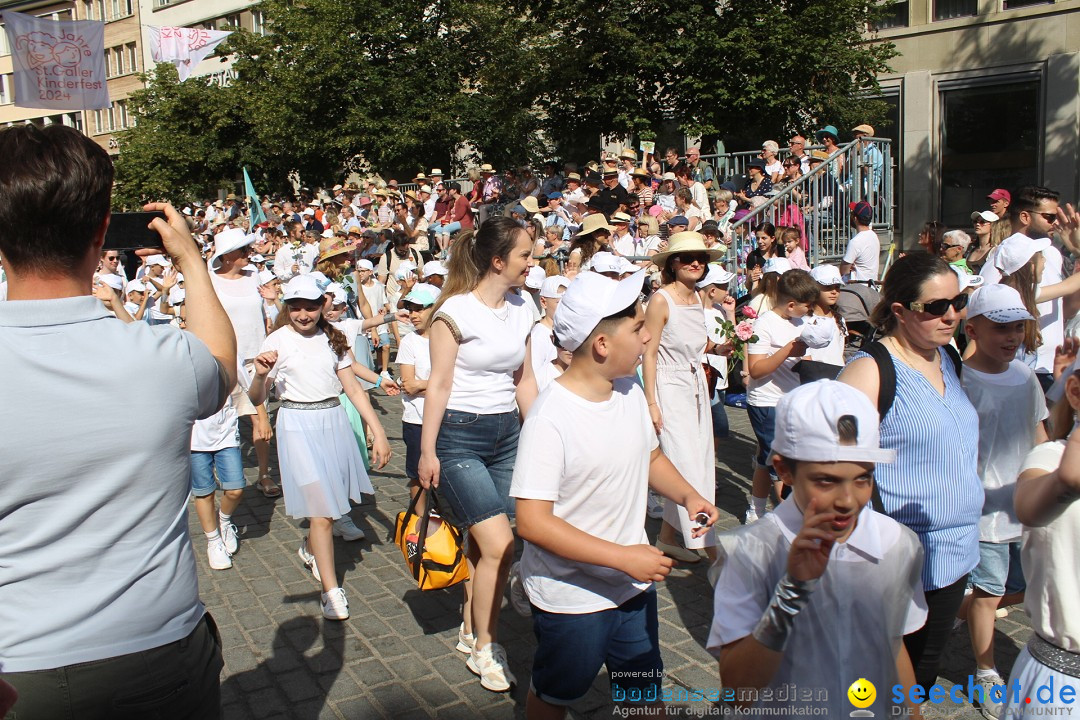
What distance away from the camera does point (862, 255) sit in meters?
11.4

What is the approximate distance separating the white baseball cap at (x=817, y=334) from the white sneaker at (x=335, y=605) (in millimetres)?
3168

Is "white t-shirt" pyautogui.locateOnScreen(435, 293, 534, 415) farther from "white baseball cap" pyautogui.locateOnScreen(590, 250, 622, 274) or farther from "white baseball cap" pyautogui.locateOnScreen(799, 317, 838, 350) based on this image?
"white baseball cap" pyautogui.locateOnScreen(590, 250, 622, 274)

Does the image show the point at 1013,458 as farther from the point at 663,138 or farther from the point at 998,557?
the point at 663,138

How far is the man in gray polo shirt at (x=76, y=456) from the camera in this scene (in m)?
1.99

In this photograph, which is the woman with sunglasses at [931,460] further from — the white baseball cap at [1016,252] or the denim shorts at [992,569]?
the white baseball cap at [1016,252]

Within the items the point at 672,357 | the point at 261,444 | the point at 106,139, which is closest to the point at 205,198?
the point at 106,139

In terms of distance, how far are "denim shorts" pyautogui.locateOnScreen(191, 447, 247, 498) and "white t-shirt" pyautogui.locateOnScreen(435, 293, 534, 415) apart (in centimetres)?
261

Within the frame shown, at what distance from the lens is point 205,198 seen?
42.0 meters

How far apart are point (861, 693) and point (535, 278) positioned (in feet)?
21.1

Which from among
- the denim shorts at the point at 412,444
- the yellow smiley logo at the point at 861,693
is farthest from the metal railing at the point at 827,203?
the yellow smiley logo at the point at 861,693

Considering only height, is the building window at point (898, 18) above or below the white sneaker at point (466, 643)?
above

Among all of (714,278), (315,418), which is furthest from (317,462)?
(714,278)

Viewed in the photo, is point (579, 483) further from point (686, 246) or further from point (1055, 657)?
point (686, 246)

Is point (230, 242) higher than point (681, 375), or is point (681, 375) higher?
point (230, 242)
